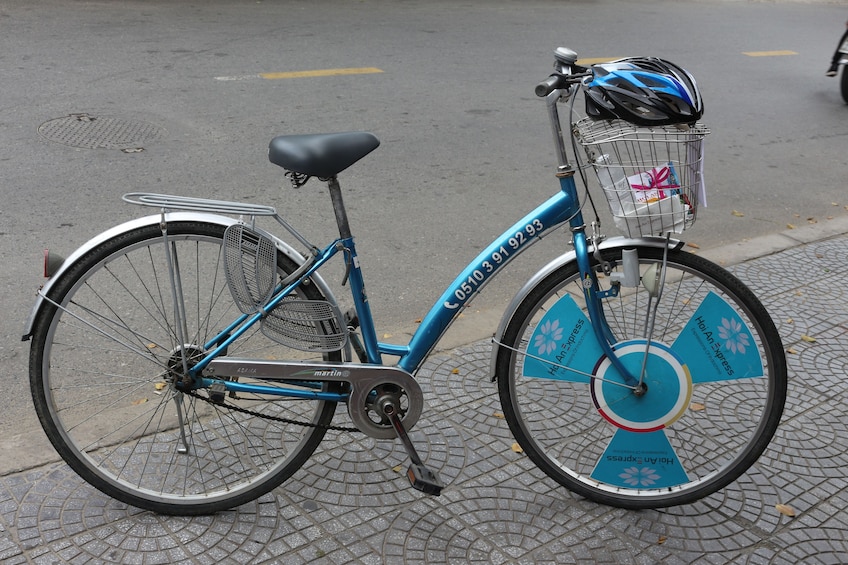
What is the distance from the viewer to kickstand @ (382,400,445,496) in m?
2.84

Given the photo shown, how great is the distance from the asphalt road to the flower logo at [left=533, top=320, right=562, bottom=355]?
1.51 m

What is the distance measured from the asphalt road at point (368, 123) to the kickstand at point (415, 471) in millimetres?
1370

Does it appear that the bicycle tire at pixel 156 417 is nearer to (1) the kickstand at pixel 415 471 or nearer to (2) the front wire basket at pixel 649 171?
(1) the kickstand at pixel 415 471

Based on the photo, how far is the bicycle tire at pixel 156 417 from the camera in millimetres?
2711

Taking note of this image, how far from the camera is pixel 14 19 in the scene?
10.3m

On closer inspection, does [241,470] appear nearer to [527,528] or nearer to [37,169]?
[527,528]

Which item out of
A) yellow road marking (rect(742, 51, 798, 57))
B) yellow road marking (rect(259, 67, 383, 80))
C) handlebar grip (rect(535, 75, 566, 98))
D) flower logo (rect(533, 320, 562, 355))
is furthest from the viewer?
yellow road marking (rect(742, 51, 798, 57))

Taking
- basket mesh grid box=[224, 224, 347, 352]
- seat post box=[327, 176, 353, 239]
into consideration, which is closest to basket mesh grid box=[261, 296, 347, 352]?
basket mesh grid box=[224, 224, 347, 352]

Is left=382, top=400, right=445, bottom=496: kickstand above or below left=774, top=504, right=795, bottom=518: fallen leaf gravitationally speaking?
above

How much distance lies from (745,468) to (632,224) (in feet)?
3.39

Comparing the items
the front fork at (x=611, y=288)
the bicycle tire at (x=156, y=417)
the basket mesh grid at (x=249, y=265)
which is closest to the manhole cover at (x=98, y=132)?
the bicycle tire at (x=156, y=417)

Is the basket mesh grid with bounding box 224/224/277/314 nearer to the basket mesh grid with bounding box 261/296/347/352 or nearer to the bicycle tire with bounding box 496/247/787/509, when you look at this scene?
the basket mesh grid with bounding box 261/296/347/352

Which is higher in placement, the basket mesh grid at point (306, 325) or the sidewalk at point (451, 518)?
the basket mesh grid at point (306, 325)

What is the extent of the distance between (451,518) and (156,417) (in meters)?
1.27
